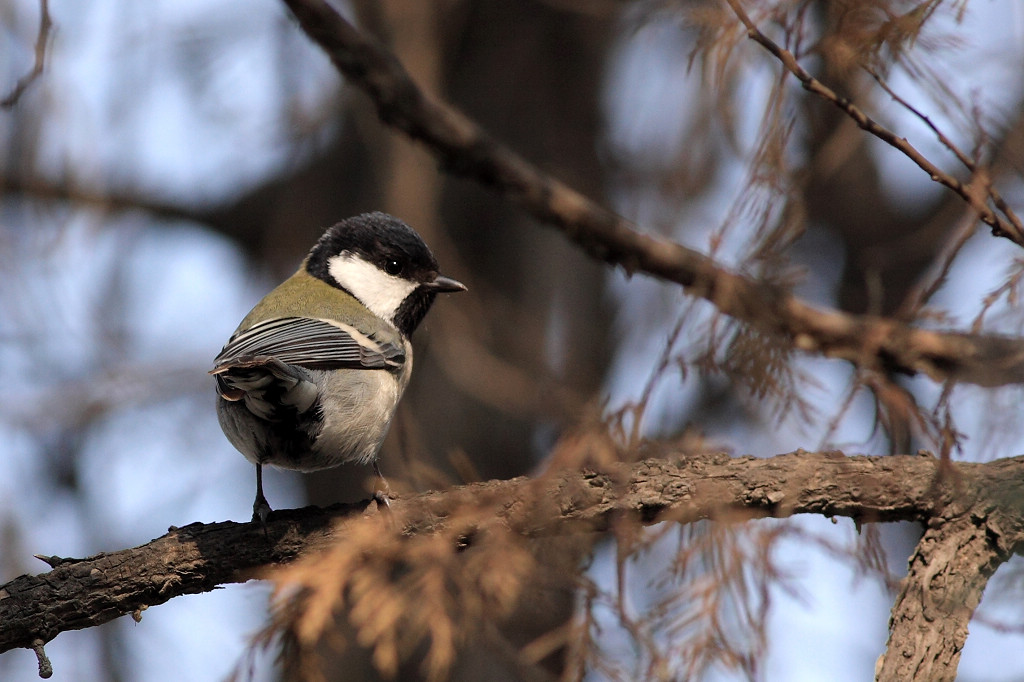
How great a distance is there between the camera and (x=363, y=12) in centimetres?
411

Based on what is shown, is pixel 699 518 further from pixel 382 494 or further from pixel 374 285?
pixel 374 285

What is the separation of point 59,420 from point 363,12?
2.49 metres

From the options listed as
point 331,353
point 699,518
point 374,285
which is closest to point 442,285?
point 374,285

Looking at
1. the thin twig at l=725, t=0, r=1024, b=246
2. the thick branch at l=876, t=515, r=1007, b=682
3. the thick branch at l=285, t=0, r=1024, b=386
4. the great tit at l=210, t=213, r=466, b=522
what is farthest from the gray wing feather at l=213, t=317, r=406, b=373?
the thick branch at l=876, t=515, r=1007, b=682

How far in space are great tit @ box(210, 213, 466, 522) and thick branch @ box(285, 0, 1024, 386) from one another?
0.79 metres

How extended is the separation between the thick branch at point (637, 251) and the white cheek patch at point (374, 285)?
112 centimetres

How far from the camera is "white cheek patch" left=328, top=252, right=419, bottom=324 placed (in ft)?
10.5

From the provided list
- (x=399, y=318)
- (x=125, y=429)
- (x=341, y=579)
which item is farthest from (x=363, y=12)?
(x=341, y=579)

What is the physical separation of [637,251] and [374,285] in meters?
1.31

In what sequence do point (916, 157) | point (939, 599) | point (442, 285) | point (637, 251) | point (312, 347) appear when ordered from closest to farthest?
point (916, 157), point (939, 599), point (637, 251), point (312, 347), point (442, 285)

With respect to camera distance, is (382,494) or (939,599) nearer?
(939,599)

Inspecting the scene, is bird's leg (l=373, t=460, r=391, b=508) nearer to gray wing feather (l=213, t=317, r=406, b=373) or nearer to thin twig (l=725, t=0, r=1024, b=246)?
gray wing feather (l=213, t=317, r=406, b=373)

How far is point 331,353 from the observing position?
8.70 ft

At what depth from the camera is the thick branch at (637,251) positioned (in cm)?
172
